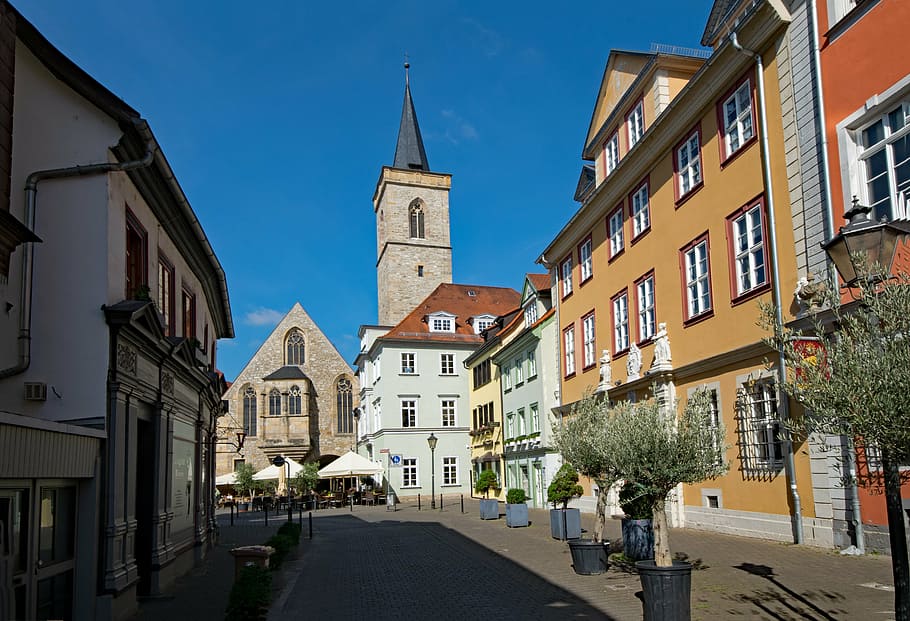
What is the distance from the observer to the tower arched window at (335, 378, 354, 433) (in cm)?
6731

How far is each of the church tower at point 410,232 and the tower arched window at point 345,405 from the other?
6.37 meters

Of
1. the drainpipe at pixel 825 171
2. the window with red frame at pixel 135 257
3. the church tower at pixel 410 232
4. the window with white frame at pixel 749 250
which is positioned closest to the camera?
the window with red frame at pixel 135 257

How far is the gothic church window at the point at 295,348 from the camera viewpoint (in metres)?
68.9

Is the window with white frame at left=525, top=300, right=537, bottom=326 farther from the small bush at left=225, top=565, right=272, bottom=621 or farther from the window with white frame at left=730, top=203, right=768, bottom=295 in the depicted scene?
the small bush at left=225, top=565, right=272, bottom=621

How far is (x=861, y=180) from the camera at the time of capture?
13.9 meters

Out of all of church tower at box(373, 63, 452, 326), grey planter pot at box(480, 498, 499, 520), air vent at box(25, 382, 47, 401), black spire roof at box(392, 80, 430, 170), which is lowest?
grey planter pot at box(480, 498, 499, 520)

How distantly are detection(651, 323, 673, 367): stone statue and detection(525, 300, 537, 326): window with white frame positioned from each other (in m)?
14.4

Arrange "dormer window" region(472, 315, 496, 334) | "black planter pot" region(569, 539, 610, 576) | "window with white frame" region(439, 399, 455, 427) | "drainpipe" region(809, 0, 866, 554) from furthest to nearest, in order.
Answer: "dormer window" region(472, 315, 496, 334) < "window with white frame" region(439, 399, 455, 427) < "drainpipe" region(809, 0, 866, 554) < "black planter pot" region(569, 539, 610, 576)

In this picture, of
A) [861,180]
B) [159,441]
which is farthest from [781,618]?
[159,441]

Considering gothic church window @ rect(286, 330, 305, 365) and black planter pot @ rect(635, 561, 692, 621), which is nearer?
black planter pot @ rect(635, 561, 692, 621)

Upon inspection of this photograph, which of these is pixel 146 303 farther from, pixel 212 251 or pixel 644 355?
pixel 644 355

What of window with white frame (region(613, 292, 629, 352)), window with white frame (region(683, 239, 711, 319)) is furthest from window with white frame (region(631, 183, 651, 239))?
window with white frame (region(683, 239, 711, 319))

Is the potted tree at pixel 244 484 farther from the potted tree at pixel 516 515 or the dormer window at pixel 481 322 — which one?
the potted tree at pixel 516 515

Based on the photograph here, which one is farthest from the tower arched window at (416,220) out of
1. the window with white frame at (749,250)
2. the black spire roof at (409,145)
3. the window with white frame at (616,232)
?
the window with white frame at (749,250)
